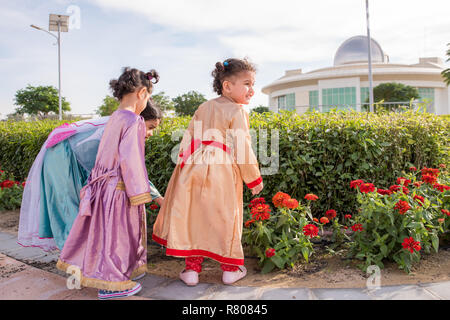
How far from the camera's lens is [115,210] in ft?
8.18

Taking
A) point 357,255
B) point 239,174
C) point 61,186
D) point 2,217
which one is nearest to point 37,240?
point 61,186

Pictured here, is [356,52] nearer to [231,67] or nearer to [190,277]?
[231,67]

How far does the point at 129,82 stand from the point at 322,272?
2023mm

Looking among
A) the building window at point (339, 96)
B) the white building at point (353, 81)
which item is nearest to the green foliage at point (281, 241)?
the white building at point (353, 81)

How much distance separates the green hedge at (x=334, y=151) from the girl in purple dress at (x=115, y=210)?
1322mm

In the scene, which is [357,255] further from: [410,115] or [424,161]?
[410,115]

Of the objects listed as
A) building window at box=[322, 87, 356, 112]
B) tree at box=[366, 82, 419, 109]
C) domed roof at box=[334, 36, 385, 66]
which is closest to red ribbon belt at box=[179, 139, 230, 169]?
tree at box=[366, 82, 419, 109]

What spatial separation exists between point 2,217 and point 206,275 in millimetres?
3850

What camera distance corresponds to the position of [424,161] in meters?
4.17

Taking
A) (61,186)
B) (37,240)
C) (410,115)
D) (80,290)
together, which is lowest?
(80,290)

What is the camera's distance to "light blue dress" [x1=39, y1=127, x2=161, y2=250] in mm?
2827

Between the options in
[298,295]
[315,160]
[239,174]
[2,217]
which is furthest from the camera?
[2,217]

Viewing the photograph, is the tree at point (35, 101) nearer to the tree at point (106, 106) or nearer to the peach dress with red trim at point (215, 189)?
the tree at point (106, 106)

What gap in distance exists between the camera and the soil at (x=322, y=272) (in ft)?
8.55
